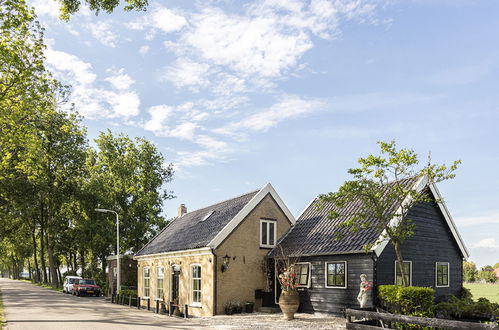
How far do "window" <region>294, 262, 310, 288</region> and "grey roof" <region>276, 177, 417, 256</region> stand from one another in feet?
1.72

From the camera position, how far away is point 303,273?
20.5m

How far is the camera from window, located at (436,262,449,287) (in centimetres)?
2066

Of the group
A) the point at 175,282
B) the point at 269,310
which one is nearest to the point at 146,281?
the point at 175,282

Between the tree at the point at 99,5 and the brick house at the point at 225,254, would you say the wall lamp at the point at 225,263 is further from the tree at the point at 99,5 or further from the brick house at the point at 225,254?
the tree at the point at 99,5

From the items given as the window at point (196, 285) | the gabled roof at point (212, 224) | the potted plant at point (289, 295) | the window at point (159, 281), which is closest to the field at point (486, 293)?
the potted plant at point (289, 295)

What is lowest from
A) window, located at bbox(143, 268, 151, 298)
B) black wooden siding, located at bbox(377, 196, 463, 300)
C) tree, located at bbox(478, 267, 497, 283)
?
tree, located at bbox(478, 267, 497, 283)

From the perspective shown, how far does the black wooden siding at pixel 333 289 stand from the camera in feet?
57.7

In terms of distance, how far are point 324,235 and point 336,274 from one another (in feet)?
7.84

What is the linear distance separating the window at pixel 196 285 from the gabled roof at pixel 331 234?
13.4 ft

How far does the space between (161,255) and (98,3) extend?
55.5 feet

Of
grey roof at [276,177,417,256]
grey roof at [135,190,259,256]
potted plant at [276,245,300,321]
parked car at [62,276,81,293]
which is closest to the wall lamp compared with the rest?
grey roof at [135,190,259,256]

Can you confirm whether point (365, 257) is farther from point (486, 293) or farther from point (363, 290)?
point (486, 293)

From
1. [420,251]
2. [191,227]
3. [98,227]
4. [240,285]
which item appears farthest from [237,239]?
[98,227]

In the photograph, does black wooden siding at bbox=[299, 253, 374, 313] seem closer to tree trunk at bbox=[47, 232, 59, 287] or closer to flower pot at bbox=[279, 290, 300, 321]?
flower pot at bbox=[279, 290, 300, 321]
